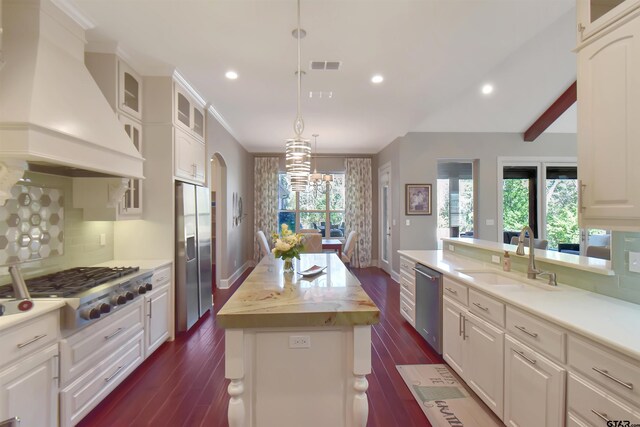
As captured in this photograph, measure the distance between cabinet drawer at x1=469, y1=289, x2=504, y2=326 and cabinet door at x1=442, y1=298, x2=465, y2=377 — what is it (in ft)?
0.62

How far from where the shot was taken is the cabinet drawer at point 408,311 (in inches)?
137

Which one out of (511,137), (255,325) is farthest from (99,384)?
(511,137)

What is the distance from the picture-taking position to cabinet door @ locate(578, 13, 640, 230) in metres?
1.45

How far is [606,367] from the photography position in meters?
1.26

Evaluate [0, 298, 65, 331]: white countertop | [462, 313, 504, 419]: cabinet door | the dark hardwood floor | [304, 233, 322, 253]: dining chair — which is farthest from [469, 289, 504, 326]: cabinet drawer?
[304, 233, 322, 253]: dining chair

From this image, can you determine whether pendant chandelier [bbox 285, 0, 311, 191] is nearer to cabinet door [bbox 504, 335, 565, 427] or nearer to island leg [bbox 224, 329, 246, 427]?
island leg [bbox 224, 329, 246, 427]

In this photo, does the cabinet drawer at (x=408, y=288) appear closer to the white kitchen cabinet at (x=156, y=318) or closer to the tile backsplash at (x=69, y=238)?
the white kitchen cabinet at (x=156, y=318)

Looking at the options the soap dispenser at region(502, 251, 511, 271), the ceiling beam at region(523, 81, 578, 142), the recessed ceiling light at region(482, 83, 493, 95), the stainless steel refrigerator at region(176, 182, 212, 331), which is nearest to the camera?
the soap dispenser at region(502, 251, 511, 271)

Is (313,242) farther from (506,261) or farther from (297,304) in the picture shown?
(297,304)

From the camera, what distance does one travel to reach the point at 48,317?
A: 5.65 ft

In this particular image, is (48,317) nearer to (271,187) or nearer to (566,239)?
(271,187)

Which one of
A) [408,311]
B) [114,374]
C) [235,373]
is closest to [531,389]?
[235,373]

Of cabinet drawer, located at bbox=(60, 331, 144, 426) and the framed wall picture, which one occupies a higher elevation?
the framed wall picture

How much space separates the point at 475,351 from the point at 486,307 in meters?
0.40
